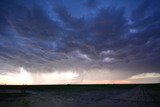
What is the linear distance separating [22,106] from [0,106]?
3.51m

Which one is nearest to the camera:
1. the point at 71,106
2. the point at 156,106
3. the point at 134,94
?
the point at 156,106

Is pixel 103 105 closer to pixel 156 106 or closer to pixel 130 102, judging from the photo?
pixel 130 102

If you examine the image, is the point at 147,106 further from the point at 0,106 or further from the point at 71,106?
the point at 0,106

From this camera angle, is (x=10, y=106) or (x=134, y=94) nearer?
(x=10, y=106)

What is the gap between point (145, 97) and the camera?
83.3ft

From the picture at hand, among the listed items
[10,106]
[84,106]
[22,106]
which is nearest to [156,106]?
[84,106]

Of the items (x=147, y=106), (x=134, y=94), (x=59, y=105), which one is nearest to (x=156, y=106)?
(x=147, y=106)

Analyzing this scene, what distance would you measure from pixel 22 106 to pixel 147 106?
630 inches

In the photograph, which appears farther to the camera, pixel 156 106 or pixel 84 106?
pixel 84 106

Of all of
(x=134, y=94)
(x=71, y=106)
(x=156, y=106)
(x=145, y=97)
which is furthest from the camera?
(x=134, y=94)

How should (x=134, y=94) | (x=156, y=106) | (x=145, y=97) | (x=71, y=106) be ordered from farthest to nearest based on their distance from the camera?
(x=134, y=94) < (x=145, y=97) < (x=71, y=106) < (x=156, y=106)

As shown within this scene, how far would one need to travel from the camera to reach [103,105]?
23.6m

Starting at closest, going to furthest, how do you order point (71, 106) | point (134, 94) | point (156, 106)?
point (156, 106), point (71, 106), point (134, 94)

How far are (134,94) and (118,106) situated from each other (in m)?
6.20
